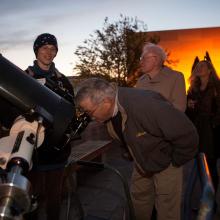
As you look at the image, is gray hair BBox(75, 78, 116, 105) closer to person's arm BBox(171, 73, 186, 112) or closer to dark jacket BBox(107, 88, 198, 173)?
dark jacket BBox(107, 88, 198, 173)

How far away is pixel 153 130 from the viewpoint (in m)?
2.19

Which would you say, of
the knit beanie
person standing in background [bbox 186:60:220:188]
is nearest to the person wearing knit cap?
the knit beanie

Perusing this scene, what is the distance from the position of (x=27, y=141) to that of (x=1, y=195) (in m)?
0.34

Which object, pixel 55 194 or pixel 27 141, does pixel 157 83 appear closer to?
pixel 55 194

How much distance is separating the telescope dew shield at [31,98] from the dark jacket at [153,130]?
2.44ft

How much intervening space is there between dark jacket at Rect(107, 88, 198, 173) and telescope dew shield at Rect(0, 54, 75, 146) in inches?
29.2

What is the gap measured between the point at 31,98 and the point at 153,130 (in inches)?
39.2

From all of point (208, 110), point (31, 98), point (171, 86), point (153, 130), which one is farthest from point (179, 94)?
point (31, 98)

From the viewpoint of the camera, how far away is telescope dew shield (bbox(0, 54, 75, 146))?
134 centimetres

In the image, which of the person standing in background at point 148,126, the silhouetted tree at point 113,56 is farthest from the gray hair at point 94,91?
the silhouetted tree at point 113,56

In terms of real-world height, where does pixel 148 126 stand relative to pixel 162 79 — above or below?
below

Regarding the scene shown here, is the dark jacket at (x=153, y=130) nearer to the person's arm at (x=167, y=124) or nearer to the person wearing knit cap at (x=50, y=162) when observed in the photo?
the person's arm at (x=167, y=124)

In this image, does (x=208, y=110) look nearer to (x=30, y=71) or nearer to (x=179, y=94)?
(x=179, y=94)

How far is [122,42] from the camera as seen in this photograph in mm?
10023
